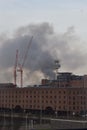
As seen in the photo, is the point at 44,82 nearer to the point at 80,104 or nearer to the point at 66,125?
the point at 80,104

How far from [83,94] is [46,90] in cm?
1160

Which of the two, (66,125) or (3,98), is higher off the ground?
(3,98)

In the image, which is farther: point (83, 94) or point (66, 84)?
point (66, 84)

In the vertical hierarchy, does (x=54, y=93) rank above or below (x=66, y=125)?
above

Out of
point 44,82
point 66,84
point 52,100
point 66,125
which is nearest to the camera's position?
point 66,125

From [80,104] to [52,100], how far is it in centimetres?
840

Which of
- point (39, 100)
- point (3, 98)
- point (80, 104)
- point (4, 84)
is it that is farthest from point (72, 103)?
point (4, 84)

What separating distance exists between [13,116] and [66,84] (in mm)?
25020

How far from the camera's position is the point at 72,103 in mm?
117250

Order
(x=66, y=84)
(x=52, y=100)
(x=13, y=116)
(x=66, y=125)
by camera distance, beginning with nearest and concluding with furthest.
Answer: (x=66, y=125) < (x=13, y=116) < (x=52, y=100) < (x=66, y=84)

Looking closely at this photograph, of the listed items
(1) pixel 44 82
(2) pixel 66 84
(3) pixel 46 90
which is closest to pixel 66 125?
(3) pixel 46 90

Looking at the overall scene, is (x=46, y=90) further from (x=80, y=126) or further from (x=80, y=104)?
(x=80, y=126)

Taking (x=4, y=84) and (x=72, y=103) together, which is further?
(x=4, y=84)

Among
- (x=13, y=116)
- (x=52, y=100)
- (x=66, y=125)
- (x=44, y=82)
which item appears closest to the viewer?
(x=66, y=125)
